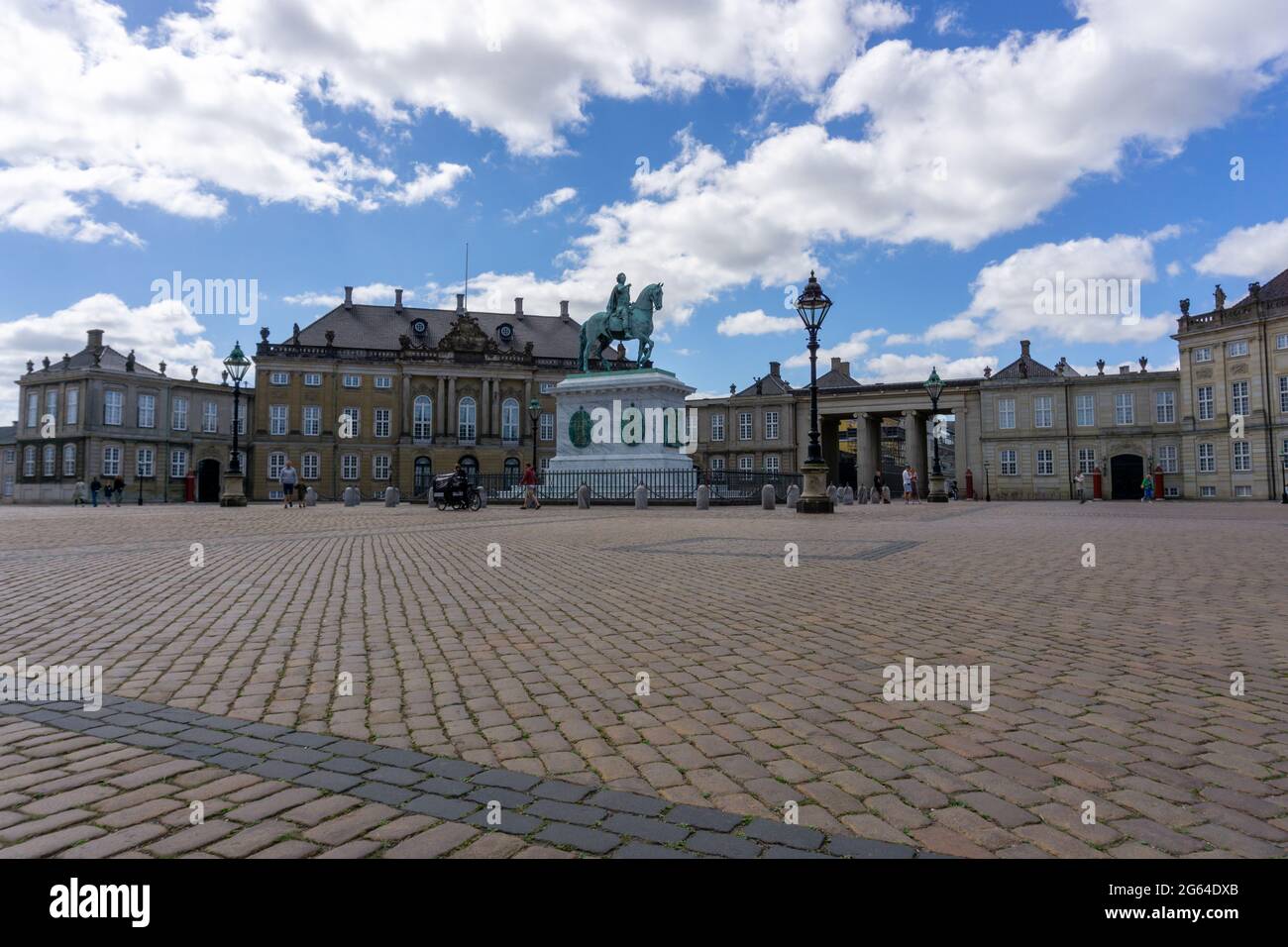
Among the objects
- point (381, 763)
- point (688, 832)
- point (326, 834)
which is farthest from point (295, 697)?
point (688, 832)

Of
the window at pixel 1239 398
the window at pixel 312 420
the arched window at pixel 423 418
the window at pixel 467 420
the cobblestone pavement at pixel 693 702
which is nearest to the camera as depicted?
the cobblestone pavement at pixel 693 702

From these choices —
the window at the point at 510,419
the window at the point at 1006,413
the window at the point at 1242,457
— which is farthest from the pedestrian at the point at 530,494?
the window at the point at 1242,457

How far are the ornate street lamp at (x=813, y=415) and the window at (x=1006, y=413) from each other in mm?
46358

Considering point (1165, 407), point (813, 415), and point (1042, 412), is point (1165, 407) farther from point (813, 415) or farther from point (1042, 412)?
point (813, 415)

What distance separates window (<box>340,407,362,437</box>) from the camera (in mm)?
68062

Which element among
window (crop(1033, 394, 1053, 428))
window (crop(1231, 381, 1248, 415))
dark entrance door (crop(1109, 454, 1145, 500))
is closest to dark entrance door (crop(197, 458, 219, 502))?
Answer: window (crop(1033, 394, 1053, 428))

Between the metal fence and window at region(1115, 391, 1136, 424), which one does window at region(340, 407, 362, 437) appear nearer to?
the metal fence

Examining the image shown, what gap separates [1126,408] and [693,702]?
6596cm

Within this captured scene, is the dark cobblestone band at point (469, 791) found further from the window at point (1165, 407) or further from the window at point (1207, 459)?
A: the window at point (1165, 407)

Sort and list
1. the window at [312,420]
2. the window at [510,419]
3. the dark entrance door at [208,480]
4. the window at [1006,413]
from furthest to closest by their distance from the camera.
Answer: the window at [510,419], the window at [312,420], the dark entrance door at [208,480], the window at [1006,413]

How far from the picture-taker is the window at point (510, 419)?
7181cm

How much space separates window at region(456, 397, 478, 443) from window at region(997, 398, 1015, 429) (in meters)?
46.5

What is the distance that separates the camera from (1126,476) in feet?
192
